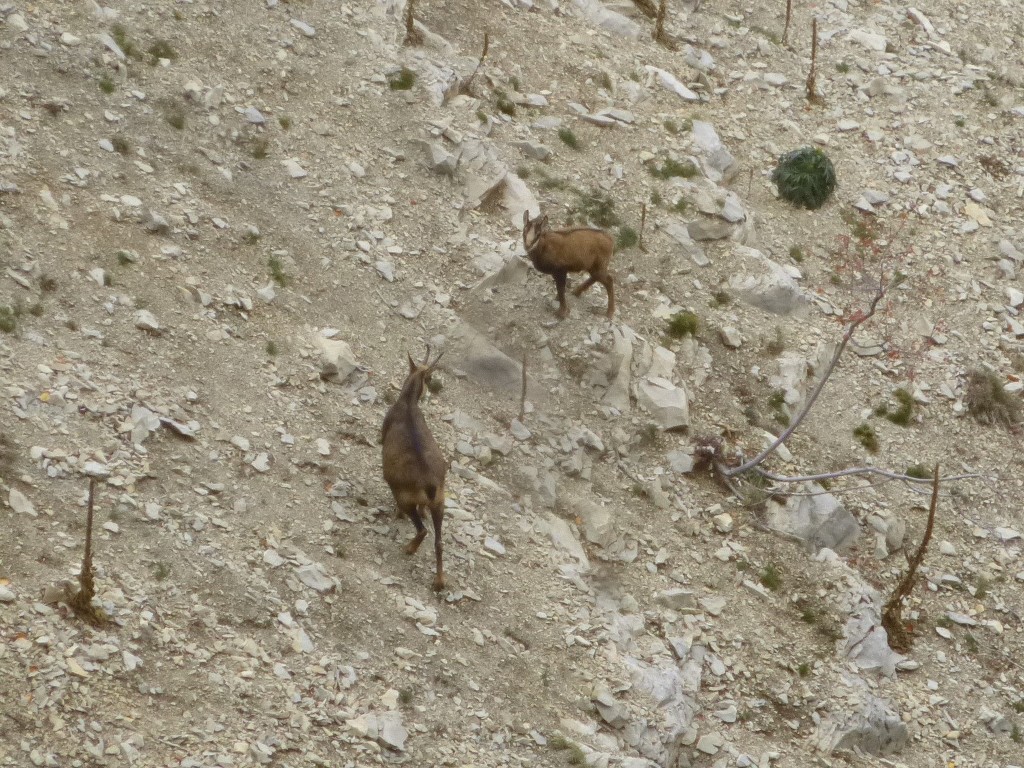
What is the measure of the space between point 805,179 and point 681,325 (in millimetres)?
4159

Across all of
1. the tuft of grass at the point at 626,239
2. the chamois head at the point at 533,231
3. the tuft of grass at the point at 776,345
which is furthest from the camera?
the tuft of grass at the point at 626,239

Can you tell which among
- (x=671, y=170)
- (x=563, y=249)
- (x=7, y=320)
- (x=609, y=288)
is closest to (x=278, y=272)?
(x=7, y=320)

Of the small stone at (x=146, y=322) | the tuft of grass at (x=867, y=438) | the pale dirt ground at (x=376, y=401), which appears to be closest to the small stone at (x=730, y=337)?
the pale dirt ground at (x=376, y=401)

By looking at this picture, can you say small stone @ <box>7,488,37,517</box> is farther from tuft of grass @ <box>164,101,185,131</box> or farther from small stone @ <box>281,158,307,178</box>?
small stone @ <box>281,158,307,178</box>

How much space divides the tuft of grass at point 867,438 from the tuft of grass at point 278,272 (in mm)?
→ 7330

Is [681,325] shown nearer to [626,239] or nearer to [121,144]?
[626,239]

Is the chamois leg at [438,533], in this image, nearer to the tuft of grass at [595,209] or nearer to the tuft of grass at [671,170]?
the tuft of grass at [595,209]

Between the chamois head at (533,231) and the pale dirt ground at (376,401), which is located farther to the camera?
the chamois head at (533,231)

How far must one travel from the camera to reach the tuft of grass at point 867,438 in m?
15.2

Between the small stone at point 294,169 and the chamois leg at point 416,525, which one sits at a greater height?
the small stone at point 294,169

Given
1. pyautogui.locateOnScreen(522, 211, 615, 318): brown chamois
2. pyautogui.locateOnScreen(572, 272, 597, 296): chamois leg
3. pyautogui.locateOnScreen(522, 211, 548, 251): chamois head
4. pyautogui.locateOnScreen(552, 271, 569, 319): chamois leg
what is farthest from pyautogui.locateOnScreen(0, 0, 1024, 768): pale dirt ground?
pyautogui.locateOnScreen(522, 211, 548, 251): chamois head

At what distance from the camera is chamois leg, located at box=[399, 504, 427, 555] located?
11.1 meters

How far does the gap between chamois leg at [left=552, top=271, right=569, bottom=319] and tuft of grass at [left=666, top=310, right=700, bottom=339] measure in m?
1.58

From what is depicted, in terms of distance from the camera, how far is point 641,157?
55.8 ft
